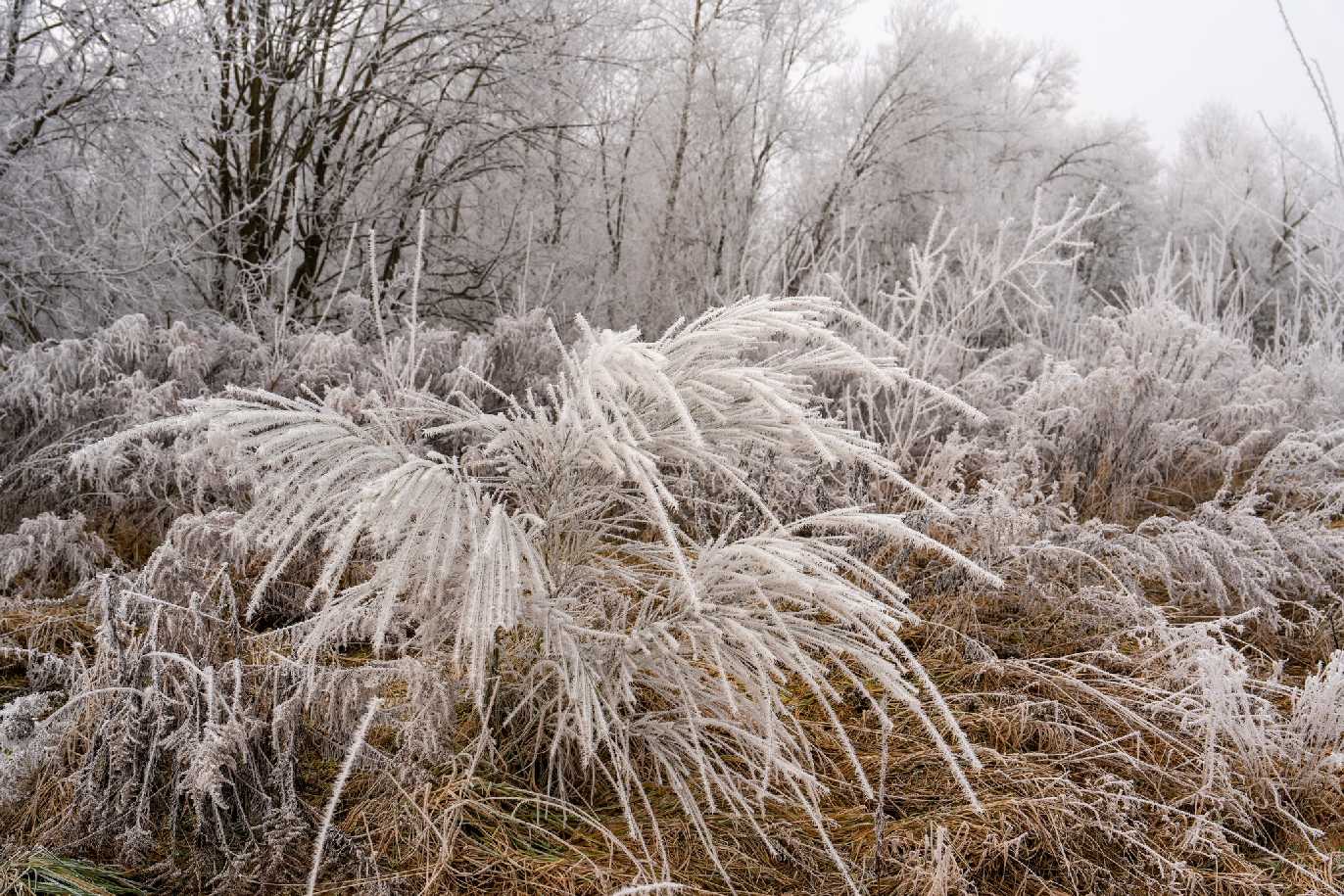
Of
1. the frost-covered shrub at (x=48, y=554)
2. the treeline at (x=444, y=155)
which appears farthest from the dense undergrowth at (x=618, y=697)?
the treeline at (x=444, y=155)

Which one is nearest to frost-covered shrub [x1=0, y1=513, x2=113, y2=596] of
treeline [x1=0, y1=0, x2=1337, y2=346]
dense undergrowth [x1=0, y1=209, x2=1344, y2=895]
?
dense undergrowth [x1=0, y1=209, x2=1344, y2=895]

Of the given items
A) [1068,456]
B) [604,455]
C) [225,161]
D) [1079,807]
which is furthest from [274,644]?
[225,161]

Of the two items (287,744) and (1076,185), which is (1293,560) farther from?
(1076,185)

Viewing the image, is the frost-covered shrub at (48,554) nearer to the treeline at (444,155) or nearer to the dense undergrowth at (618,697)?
the dense undergrowth at (618,697)

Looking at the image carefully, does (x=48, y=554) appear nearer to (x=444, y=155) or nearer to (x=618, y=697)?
(x=618, y=697)

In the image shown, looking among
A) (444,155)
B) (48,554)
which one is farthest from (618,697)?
(444,155)

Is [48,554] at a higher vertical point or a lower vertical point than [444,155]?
lower

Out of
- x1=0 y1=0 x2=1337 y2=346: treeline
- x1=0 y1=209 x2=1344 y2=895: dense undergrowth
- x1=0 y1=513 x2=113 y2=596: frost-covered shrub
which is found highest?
x1=0 y1=0 x2=1337 y2=346: treeline

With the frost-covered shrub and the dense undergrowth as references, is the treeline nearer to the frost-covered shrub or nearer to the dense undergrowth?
the dense undergrowth

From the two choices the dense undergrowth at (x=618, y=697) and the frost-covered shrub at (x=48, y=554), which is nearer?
the dense undergrowth at (x=618, y=697)

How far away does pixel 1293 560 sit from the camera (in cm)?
307

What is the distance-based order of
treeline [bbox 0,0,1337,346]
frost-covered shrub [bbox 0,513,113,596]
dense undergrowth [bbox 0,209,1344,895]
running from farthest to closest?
treeline [bbox 0,0,1337,346] → frost-covered shrub [bbox 0,513,113,596] → dense undergrowth [bbox 0,209,1344,895]

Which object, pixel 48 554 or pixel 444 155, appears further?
pixel 444 155

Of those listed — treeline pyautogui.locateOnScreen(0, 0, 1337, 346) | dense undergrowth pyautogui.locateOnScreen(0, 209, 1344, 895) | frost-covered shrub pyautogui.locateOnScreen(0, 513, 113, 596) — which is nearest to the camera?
dense undergrowth pyautogui.locateOnScreen(0, 209, 1344, 895)
